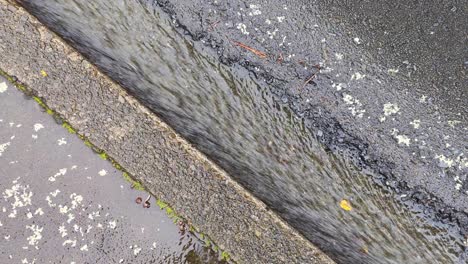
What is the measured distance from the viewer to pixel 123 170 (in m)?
2.15

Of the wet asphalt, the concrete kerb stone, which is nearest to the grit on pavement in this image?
the concrete kerb stone

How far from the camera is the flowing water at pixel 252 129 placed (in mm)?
2252

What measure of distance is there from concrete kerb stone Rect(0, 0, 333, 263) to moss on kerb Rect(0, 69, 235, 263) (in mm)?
26

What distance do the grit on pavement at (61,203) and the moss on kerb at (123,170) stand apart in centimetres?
2

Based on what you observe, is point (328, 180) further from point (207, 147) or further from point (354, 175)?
point (207, 147)

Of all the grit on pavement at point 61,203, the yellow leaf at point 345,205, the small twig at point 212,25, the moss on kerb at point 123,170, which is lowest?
the grit on pavement at point 61,203

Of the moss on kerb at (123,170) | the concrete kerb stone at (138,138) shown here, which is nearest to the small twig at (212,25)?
the concrete kerb stone at (138,138)

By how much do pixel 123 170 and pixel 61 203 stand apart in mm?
352

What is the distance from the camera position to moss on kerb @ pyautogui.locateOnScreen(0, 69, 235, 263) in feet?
6.92

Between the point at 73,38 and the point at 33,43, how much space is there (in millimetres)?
227

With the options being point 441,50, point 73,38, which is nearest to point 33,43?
point 73,38

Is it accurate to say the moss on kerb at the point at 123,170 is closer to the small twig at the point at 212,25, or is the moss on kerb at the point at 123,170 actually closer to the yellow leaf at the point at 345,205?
the yellow leaf at the point at 345,205

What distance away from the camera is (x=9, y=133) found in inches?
83.1

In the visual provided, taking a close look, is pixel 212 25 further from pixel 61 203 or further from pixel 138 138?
pixel 61 203
